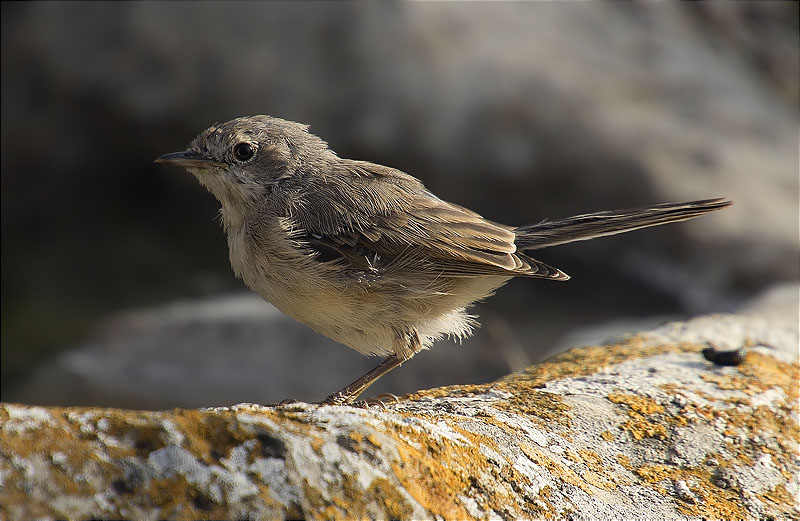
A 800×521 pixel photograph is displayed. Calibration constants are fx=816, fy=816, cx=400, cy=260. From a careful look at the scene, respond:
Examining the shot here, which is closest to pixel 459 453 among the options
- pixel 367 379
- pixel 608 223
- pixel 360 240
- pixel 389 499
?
pixel 389 499

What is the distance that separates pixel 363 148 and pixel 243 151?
4946 millimetres

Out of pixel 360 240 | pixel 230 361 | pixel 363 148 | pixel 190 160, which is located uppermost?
pixel 363 148

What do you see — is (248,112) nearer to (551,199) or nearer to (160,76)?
(160,76)

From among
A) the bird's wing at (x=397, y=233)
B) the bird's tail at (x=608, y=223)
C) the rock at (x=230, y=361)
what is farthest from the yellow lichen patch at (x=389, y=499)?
the rock at (x=230, y=361)

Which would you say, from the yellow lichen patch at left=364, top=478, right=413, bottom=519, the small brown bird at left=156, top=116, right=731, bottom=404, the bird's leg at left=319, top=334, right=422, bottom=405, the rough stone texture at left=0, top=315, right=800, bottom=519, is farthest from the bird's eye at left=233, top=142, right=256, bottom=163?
the yellow lichen patch at left=364, top=478, right=413, bottom=519

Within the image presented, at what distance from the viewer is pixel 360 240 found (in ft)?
13.2

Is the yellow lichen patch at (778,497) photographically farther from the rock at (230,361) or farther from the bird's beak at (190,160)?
the rock at (230,361)

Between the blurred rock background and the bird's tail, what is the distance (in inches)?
126

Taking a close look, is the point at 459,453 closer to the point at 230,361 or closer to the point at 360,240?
the point at 360,240

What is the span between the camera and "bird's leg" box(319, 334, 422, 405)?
3.72 m

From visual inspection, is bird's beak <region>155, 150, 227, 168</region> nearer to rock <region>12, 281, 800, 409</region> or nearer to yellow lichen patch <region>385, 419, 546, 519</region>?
yellow lichen patch <region>385, 419, 546, 519</region>

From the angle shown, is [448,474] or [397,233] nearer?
[448,474]

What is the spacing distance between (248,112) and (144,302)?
244 cm

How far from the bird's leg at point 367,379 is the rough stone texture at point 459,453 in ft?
1.15
